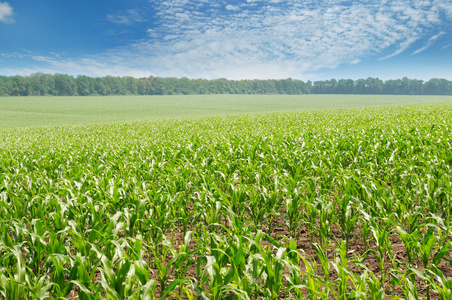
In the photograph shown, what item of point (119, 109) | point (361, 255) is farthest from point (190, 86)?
point (361, 255)

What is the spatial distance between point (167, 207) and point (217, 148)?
5.68 m

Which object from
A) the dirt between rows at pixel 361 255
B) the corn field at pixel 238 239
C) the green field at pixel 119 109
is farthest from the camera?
the green field at pixel 119 109

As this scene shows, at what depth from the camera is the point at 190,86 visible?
15725 centimetres

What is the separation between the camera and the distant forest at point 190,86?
12256 cm

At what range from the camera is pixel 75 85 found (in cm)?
12938

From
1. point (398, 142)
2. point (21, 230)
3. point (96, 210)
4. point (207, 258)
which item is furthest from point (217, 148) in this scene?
point (207, 258)

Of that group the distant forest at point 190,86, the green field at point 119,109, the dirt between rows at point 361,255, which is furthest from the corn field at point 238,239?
the distant forest at point 190,86

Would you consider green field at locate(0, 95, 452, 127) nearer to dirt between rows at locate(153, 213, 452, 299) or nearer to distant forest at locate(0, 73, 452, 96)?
distant forest at locate(0, 73, 452, 96)

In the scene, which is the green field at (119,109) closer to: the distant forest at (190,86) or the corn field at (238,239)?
the distant forest at (190,86)

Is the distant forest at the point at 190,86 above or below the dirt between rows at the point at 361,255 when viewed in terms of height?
above

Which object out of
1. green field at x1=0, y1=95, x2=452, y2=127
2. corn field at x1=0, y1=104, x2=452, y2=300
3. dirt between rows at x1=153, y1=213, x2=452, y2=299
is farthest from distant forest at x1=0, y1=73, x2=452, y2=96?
dirt between rows at x1=153, y1=213, x2=452, y2=299

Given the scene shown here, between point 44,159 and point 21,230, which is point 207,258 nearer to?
point 21,230

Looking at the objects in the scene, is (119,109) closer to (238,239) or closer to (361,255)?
(361,255)

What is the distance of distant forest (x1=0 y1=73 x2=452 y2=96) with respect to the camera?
12256 centimetres
